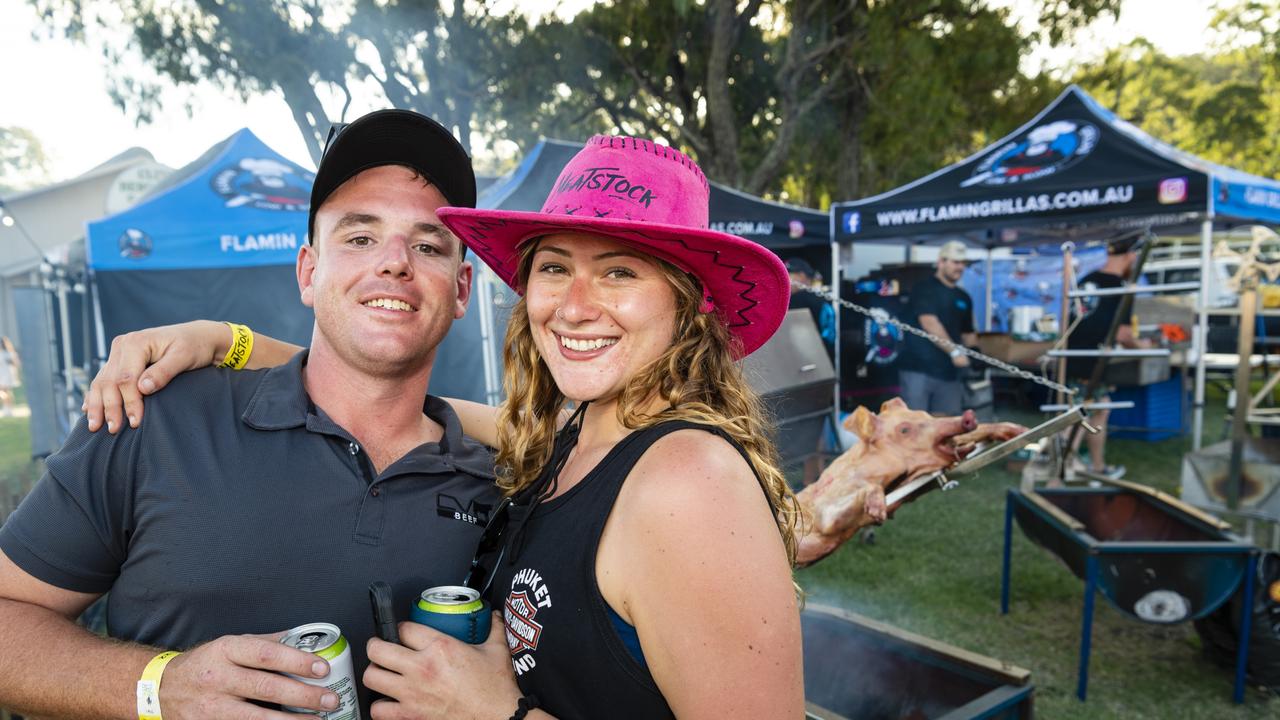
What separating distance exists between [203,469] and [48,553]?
0.34 metres

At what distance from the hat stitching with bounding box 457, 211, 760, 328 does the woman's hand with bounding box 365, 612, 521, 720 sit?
0.88 metres

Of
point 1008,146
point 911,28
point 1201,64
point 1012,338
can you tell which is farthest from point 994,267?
point 1201,64

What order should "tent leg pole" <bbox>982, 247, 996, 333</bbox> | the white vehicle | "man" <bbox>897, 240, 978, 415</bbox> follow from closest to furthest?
1. "man" <bbox>897, 240, 978, 415</bbox>
2. the white vehicle
3. "tent leg pole" <bbox>982, 247, 996, 333</bbox>

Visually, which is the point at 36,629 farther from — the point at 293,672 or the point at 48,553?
the point at 293,672

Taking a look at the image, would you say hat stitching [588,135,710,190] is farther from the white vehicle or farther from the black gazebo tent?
the white vehicle

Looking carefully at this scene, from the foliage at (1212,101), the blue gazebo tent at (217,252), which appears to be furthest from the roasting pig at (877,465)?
the foliage at (1212,101)

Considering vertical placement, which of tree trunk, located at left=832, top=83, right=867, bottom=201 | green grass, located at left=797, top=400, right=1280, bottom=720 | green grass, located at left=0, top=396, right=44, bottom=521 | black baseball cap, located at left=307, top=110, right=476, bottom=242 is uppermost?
tree trunk, located at left=832, top=83, right=867, bottom=201

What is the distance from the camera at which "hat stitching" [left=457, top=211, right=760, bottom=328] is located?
1532 mm

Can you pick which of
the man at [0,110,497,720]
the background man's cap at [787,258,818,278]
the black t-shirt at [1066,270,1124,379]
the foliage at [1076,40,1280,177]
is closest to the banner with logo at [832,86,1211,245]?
the black t-shirt at [1066,270,1124,379]

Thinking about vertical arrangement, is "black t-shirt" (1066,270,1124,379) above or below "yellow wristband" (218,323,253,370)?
below

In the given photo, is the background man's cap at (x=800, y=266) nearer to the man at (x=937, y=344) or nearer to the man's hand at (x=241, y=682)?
the man at (x=937, y=344)

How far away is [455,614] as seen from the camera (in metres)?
1.46

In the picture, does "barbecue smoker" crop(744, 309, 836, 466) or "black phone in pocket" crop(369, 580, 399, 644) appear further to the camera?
"barbecue smoker" crop(744, 309, 836, 466)

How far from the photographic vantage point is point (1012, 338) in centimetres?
1238
